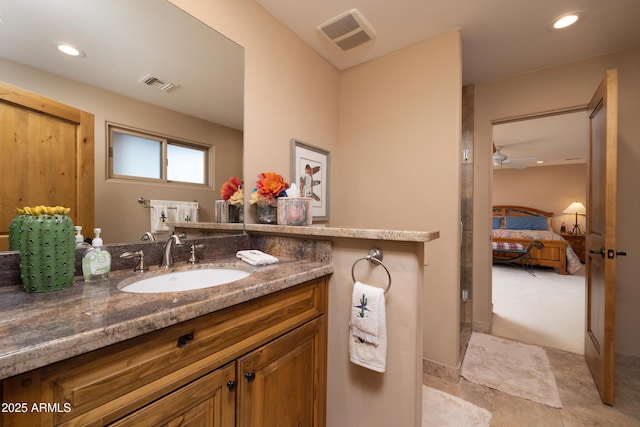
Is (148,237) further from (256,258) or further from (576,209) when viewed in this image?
(576,209)

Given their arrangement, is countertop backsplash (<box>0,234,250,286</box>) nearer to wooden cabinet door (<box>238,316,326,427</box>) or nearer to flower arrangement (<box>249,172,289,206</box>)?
flower arrangement (<box>249,172,289,206</box>)

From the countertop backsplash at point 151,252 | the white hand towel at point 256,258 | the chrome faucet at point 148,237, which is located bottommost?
the white hand towel at point 256,258

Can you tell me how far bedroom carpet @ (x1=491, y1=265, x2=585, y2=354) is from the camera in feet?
8.32

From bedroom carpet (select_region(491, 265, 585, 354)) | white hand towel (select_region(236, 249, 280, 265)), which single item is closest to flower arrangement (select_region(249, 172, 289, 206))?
white hand towel (select_region(236, 249, 280, 265))

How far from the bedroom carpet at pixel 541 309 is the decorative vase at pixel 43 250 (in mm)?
3323

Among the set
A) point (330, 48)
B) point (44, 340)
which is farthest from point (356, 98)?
point (44, 340)

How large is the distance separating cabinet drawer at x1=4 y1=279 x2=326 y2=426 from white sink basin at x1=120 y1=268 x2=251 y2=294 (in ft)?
0.78

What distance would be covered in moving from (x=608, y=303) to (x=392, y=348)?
5.02ft

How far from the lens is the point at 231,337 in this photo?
2.82 feet

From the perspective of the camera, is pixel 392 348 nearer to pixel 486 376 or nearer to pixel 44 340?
pixel 44 340

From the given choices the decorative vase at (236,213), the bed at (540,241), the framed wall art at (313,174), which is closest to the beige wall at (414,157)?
the framed wall art at (313,174)

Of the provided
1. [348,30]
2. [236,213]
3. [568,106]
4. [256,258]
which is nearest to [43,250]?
[256,258]

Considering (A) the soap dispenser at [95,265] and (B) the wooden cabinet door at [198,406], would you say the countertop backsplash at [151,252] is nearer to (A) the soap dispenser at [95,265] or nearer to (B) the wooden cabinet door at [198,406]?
(A) the soap dispenser at [95,265]

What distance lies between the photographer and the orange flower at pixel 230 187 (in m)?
1.55
